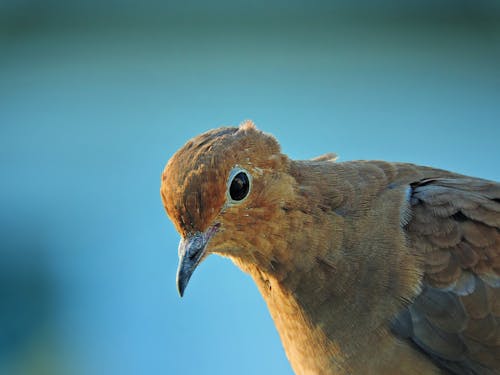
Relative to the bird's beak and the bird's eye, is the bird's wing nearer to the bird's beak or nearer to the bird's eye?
the bird's eye

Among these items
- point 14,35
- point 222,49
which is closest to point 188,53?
point 222,49

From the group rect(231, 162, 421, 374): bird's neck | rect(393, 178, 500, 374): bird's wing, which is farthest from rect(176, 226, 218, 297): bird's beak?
rect(393, 178, 500, 374): bird's wing

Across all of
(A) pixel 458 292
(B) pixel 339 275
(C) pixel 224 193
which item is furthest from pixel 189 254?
(A) pixel 458 292

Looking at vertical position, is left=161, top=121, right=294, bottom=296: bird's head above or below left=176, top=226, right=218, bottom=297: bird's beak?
above

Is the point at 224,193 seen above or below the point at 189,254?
above

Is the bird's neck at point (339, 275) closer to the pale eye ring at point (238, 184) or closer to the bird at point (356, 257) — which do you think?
the bird at point (356, 257)

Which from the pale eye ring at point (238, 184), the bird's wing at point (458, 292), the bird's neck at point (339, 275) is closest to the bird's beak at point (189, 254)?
the pale eye ring at point (238, 184)

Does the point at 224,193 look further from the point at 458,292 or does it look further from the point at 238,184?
the point at 458,292

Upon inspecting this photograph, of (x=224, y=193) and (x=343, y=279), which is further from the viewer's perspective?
(x=343, y=279)
